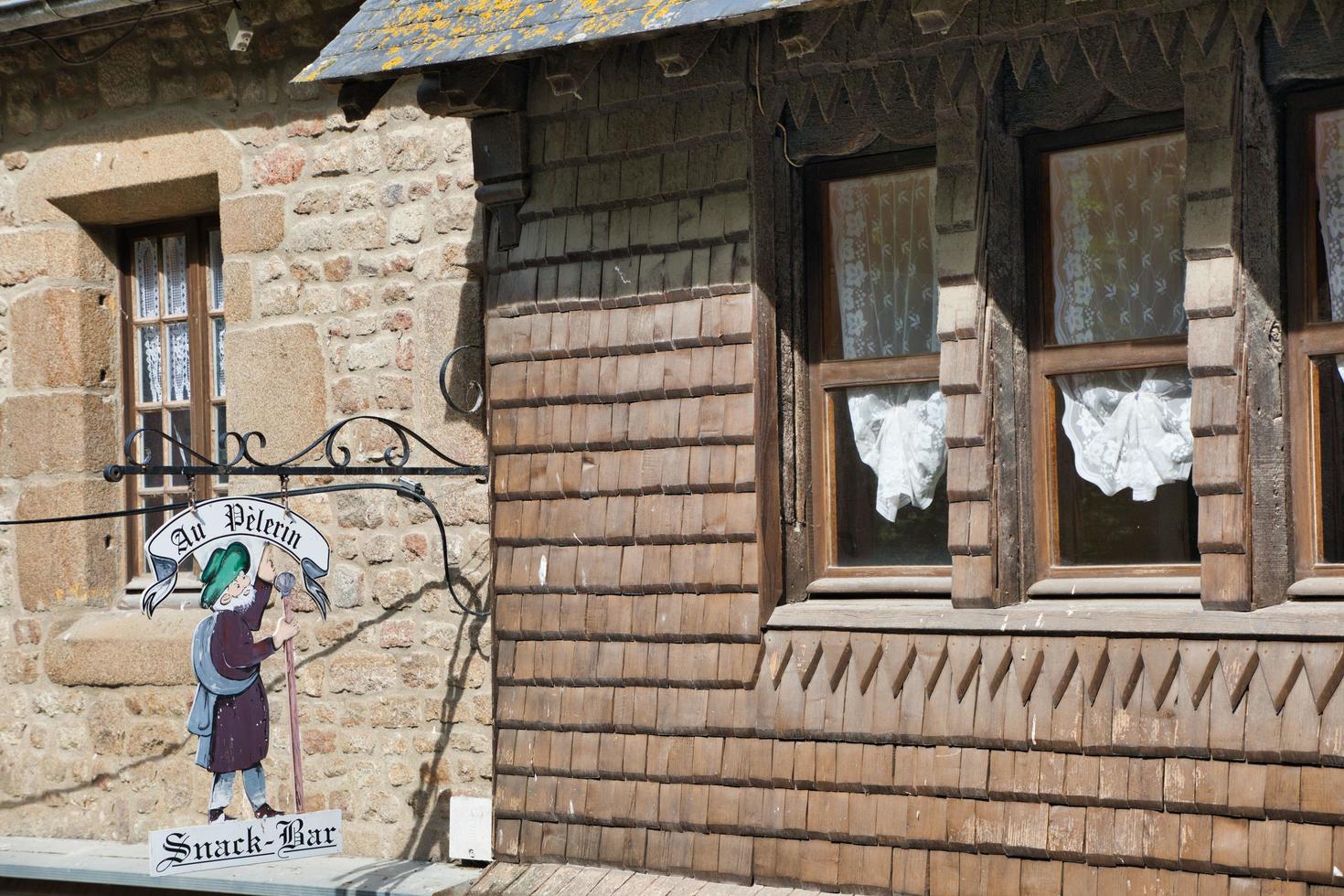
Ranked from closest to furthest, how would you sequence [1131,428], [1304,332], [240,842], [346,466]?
[1304,332], [1131,428], [240,842], [346,466]

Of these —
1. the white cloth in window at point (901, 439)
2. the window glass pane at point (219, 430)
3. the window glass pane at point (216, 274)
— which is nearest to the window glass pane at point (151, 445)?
the window glass pane at point (219, 430)

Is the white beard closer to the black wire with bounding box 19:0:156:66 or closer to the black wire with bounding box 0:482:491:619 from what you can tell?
the black wire with bounding box 0:482:491:619

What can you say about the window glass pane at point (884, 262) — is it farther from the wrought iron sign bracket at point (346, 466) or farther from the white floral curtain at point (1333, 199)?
the wrought iron sign bracket at point (346, 466)

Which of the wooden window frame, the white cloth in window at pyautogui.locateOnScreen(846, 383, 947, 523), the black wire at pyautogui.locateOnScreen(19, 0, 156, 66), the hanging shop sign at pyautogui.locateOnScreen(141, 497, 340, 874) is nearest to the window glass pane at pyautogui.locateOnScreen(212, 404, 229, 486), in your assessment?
→ the black wire at pyautogui.locateOnScreen(19, 0, 156, 66)

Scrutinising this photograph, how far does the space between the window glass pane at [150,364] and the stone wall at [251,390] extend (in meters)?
0.13

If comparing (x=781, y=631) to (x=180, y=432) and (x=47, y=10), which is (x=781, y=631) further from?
(x=47, y=10)

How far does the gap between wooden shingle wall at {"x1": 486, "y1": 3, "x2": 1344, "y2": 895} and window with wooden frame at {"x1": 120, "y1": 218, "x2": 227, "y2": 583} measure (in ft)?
6.46

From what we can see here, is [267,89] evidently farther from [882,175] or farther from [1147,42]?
[1147,42]

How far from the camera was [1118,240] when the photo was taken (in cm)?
525

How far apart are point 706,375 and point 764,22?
114cm

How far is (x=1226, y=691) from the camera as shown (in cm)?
477

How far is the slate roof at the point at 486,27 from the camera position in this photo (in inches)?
204

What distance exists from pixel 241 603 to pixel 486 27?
2.01 m

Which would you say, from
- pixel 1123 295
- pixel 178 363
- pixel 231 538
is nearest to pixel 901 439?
pixel 1123 295
